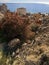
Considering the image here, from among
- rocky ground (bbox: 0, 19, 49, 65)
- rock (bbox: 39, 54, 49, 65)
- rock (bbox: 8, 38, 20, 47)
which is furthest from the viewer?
rock (bbox: 8, 38, 20, 47)

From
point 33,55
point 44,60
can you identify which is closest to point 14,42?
point 33,55

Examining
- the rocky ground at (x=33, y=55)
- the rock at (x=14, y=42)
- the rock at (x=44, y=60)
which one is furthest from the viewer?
the rock at (x=14, y=42)

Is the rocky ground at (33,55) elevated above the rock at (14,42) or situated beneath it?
elevated above

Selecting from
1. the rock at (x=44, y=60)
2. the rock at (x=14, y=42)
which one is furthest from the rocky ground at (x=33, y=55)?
the rock at (x=14, y=42)

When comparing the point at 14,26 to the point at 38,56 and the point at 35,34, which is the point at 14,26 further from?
the point at 38,56

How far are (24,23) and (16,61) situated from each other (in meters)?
5.79

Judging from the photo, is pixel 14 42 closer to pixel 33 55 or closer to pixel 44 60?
pixel 33 55

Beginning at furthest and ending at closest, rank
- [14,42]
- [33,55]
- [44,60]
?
[14,42] < [33,55] < [44,60]

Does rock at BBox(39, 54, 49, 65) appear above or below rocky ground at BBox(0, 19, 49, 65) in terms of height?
above

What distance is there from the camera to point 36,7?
45.6 meters

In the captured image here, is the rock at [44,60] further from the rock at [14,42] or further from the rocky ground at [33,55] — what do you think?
the rock at [14,42]

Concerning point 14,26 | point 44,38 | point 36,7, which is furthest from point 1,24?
point 36,7

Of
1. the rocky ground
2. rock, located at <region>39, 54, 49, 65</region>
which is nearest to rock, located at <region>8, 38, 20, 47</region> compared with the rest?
the rocky ground

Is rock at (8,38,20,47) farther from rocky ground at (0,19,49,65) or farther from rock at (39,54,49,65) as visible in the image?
rock at (39,54,49,65)
